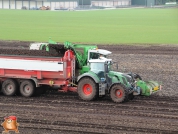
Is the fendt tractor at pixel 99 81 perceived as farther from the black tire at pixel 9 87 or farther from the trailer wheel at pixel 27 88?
the black tire at pixel 9 87

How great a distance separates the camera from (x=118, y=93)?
20.2 m

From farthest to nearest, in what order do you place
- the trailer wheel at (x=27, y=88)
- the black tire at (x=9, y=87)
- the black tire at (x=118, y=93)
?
the black tire at (x=9, y=87) → the trailer wheel at (x=27, y=88) → the black tire at (x=118, y=93)

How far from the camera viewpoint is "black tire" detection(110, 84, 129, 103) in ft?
65.5

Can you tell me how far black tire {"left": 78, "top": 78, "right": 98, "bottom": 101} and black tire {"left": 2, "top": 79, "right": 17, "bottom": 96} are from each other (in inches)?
133

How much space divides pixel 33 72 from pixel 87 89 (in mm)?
2796

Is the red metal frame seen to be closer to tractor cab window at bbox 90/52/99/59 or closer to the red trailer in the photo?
the red trailer

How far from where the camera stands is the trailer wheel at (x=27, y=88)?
21422mm

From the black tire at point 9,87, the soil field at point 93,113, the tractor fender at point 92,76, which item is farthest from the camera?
the black tire at point 9,87

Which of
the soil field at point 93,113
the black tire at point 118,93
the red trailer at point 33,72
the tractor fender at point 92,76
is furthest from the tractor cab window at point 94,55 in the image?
the black tire at point 118,93

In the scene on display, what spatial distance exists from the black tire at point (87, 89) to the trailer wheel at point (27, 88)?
244 cm

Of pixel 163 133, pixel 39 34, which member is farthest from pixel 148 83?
pixel 39 34

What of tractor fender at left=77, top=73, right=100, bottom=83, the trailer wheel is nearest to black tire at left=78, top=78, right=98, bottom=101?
tractor fender at left=77, top=73, right=100, bottom=83

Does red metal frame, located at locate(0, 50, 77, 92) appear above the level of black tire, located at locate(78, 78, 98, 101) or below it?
above

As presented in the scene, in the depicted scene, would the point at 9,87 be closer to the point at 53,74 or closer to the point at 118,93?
the point at 53,74
